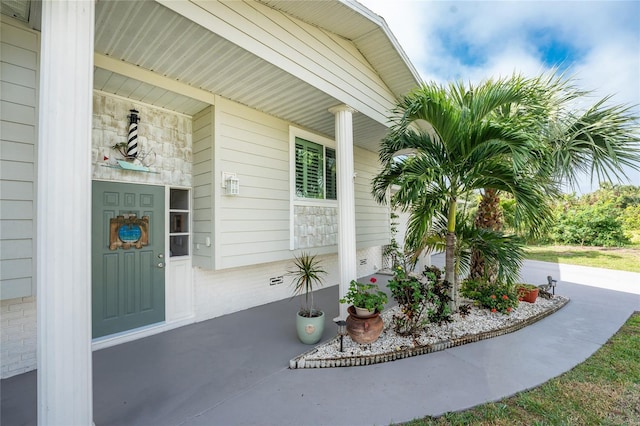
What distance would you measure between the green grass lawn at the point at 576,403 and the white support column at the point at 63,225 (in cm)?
255

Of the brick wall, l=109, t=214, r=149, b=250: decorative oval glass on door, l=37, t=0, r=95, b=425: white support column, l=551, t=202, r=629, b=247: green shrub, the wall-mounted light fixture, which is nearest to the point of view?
l=37, t=0, r=95, b=425: white support column

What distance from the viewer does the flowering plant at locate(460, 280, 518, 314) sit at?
186 inches

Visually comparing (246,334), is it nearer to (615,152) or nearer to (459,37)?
(615,152)

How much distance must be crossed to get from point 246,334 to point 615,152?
21.8ft

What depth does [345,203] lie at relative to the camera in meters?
4.54

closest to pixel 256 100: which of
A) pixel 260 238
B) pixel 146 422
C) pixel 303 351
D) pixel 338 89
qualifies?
pixel 338 89

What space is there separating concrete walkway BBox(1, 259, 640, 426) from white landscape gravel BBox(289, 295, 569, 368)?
112 millimetres

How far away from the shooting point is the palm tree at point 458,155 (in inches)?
149

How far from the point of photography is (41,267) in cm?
180

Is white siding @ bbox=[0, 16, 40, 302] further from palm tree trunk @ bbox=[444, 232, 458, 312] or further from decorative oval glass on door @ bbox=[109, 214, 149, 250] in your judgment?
palm tree trunk @ bbox=[444, 232, 458, 312]

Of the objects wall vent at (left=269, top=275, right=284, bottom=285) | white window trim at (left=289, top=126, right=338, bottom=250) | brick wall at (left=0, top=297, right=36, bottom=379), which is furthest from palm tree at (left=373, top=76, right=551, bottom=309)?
brick wall at (left=0, top=297, right=36, bottom=379)

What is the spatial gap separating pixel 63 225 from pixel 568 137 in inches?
278

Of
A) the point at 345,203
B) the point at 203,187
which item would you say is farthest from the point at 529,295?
the point at 203,187

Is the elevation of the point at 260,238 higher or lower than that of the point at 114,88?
lower
